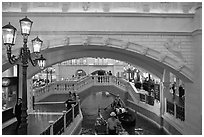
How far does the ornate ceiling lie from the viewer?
5.27 meters

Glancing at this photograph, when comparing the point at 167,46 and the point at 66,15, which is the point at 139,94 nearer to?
the point at 167,46

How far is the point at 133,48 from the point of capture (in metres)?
5.35

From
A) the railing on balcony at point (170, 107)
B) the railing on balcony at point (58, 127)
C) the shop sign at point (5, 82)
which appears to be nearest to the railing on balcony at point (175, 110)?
the railing on balcony at point (170, 107)

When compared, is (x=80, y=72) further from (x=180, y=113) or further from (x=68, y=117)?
(x=180, y=113)

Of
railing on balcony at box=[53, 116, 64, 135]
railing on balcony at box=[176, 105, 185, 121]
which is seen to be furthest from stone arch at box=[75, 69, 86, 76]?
railing on balcony at box=[53, 116, 64, 135]

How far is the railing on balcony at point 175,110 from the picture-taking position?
7.03 metres

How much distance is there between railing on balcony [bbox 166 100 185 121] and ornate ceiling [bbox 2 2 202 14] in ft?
10.5

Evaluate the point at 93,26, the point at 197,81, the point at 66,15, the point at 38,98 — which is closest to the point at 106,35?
the point at 93,26

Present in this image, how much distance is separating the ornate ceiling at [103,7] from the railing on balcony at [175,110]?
10.5 ft

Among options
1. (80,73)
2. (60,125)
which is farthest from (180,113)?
(80,73)

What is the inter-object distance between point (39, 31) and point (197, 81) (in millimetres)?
3789

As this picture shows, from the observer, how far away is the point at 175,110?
305 inches

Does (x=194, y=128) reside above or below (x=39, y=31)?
below

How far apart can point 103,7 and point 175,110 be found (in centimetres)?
446
